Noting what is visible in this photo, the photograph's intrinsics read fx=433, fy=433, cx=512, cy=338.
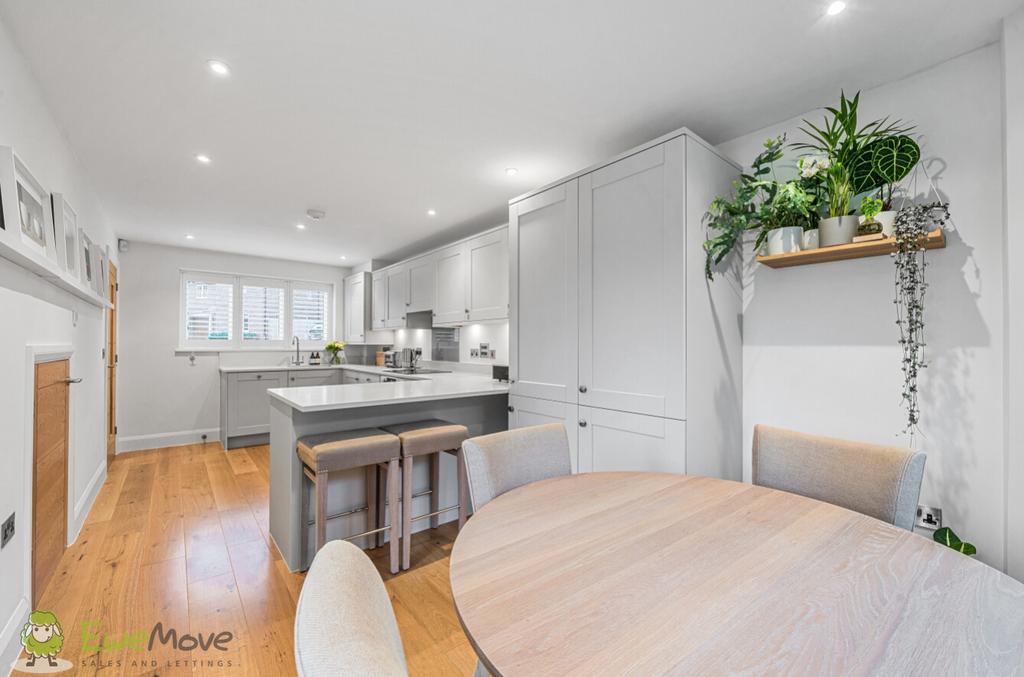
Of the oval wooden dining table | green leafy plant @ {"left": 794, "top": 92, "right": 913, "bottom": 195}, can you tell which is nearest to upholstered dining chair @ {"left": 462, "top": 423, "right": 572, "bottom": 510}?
the oval wooden dining table

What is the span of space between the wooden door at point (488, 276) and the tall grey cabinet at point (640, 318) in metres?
0.81

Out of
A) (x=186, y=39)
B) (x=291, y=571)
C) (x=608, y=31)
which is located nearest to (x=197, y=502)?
(x=291, y=571)

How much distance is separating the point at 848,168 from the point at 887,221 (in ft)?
0.94

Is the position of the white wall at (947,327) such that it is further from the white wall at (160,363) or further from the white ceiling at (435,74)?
the white wall at (160,363)

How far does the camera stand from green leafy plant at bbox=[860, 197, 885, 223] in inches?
70.1

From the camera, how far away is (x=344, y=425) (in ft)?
8.36

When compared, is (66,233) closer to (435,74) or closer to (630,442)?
(435,74)

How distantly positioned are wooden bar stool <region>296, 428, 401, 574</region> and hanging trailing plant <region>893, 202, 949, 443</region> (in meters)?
2.35

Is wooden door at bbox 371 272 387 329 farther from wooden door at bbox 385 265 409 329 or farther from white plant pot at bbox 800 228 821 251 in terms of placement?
white plant pot at bbox 800 228 821 251

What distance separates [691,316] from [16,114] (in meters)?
3.03

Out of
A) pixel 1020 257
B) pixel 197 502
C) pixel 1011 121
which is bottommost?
pixel 197 502

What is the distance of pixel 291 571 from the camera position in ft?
7.63

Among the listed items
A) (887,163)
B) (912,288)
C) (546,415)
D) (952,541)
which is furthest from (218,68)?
(952,541)

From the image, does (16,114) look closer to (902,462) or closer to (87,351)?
(87,351)
